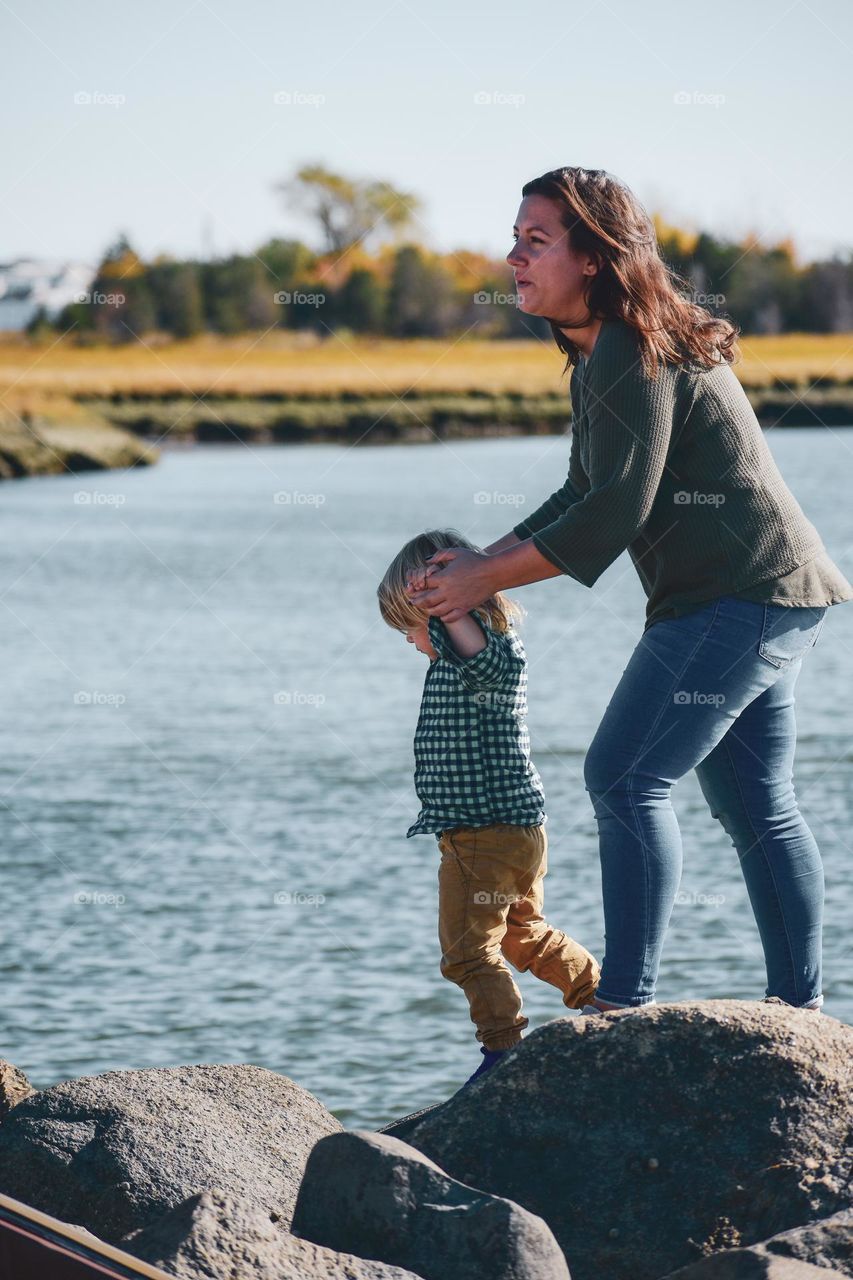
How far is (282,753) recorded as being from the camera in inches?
412

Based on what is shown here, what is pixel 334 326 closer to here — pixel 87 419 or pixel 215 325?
pixel 215 325

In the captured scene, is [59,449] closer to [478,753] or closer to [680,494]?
[478,753]

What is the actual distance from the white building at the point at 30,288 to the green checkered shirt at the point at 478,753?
9086 centimetres

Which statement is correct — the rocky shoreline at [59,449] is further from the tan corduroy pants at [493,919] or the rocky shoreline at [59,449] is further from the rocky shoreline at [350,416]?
the tan corduroy pants at [493,919]

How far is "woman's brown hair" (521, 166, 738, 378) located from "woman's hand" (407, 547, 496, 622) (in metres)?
0.50

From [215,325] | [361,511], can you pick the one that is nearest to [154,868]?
[361,511]

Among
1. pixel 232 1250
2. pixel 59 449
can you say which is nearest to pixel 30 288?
pixel 59 449

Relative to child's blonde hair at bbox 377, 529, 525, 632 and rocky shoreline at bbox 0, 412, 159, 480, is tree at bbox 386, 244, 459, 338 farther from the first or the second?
child's blonde hair at bbox 377, 529, 525, 632

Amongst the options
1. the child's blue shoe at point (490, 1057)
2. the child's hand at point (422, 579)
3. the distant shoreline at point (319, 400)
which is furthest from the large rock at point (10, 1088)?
the distant shoreline at point (319, 400)

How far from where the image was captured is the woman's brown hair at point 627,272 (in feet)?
10.00

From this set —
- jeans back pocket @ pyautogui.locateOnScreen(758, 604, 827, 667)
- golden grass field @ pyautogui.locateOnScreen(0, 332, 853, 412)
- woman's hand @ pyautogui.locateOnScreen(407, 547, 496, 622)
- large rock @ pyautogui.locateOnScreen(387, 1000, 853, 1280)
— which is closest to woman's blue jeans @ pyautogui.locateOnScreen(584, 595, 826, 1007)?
jeans back pocket @ pyautogui.locateOnScreen(758, 604, 827, 667)

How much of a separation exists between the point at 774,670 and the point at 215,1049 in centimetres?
353

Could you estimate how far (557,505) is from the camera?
11.2 feet

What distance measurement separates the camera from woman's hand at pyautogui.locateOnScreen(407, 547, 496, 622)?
3.17 metres
